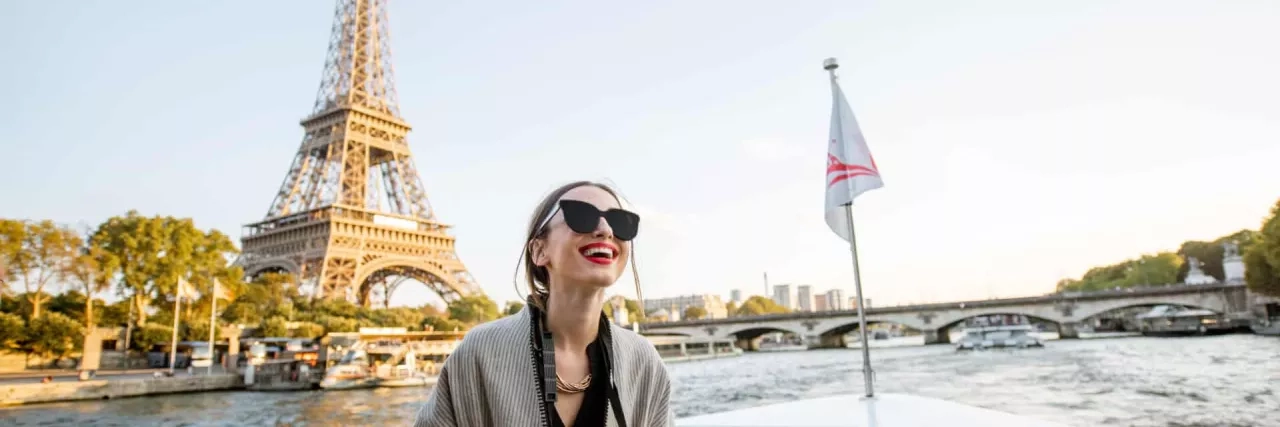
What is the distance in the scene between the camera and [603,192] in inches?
52.9

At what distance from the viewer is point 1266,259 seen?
29.8m

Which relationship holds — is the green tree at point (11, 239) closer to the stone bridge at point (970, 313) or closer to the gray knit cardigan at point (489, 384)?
the stone bridge at point (970, 313)

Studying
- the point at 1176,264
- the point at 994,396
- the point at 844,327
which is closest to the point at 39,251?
the point at 994,396

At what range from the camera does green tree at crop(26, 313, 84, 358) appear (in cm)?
2692

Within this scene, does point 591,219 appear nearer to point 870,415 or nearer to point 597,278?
point 597,278

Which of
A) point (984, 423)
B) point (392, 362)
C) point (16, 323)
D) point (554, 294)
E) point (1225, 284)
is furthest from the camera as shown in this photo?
point (1225, 284)

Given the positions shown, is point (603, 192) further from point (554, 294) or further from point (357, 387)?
point (357, 387)

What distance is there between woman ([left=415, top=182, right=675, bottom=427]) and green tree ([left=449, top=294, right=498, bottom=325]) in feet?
131

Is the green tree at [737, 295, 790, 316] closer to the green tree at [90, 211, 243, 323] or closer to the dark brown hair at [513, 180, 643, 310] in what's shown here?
the green tree at [90, 211, 243, 323]

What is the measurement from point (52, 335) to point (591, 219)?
33664 mm

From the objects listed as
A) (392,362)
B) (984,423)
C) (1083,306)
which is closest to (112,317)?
(392,362)

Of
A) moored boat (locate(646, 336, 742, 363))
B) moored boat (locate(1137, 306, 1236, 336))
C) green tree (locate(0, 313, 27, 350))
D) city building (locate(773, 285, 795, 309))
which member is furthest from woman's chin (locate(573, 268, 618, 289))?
city building (locate(773, 285, 795, 309))

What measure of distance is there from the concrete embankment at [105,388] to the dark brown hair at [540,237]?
23922mm

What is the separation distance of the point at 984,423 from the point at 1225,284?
50.1m
